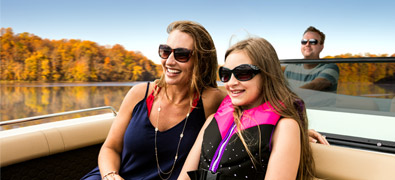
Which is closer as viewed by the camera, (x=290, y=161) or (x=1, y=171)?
(x=290, y=161)

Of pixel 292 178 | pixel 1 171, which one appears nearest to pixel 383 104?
pixel 292 178

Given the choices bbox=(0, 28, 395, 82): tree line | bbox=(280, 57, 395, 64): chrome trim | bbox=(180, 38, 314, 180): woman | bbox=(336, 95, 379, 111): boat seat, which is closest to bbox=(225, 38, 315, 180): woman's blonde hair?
bbox=(180, 38, 314, 180): woman

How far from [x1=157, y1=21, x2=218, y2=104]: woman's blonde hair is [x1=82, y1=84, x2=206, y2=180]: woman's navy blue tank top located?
0.10 metres

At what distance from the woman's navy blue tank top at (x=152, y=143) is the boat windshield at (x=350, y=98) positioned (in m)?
0.74

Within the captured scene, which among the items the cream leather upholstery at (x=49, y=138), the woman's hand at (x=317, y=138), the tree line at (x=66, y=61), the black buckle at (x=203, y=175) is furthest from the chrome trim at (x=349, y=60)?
the tree line at (x=66, y=61)

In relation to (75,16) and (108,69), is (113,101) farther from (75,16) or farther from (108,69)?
(75,16)

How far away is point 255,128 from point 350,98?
48.1 inches

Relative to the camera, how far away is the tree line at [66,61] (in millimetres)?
14117

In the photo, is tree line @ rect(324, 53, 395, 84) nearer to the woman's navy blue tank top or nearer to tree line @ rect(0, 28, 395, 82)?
the woman's navy blue tank top

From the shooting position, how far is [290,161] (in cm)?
103

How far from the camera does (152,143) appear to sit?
152 cm

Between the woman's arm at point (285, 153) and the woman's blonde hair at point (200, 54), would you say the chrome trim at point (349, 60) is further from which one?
the woman's arm at point (285, 153)

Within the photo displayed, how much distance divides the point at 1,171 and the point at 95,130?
1.89ft

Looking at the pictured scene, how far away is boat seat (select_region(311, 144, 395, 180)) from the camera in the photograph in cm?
117
